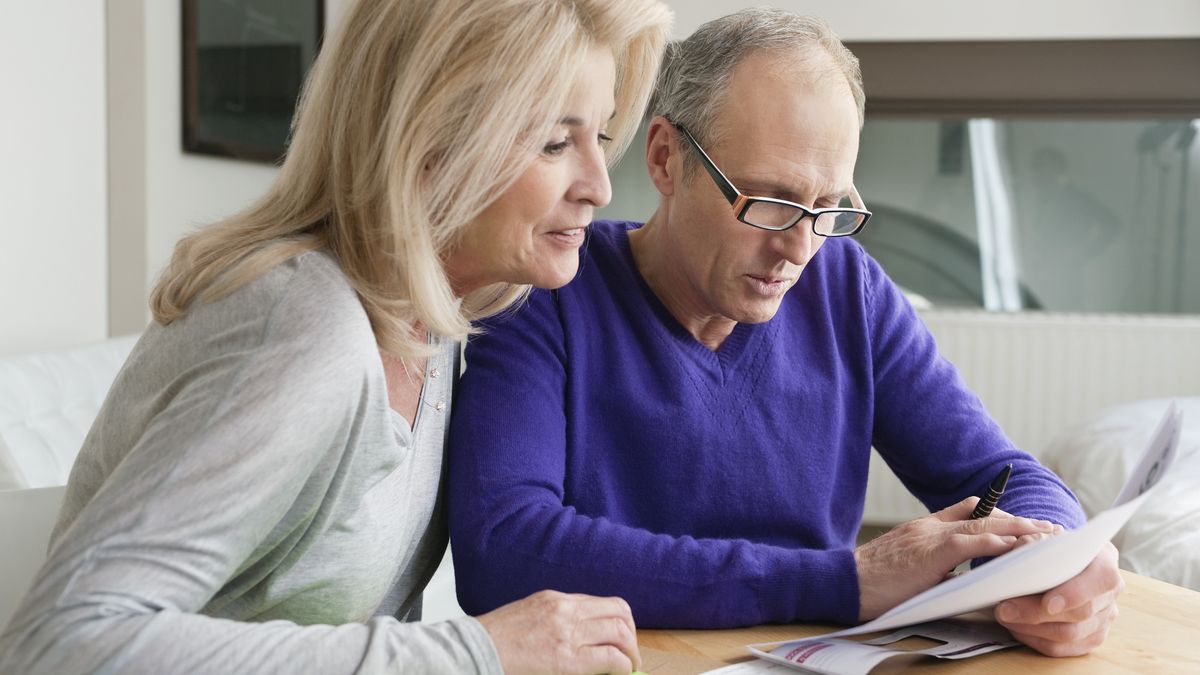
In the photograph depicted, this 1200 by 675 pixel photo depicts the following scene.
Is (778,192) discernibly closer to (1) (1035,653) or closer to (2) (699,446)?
(2) (699,446)

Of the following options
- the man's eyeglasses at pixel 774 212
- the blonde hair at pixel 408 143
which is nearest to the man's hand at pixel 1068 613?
the man's eyeglasses at pixel 774 212

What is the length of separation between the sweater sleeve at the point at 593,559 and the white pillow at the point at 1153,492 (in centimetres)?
105

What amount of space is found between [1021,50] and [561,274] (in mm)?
3036

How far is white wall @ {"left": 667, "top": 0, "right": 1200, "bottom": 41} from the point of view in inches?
142

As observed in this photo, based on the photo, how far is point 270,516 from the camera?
0.88 meters

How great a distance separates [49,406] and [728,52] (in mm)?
1345

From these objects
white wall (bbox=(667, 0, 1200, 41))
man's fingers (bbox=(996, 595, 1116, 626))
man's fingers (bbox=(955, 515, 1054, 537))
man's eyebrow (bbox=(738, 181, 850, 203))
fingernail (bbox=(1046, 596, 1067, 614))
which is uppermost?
white wall (bbox=(667, 0, 1200, 41))

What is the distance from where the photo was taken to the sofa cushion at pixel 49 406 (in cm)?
192

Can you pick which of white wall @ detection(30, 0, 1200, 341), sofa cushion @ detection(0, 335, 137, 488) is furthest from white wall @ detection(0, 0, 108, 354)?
sofa cushion @ detection(0, 335, 137, 488)

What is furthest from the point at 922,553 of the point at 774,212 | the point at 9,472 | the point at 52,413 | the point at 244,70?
the point at 244,70

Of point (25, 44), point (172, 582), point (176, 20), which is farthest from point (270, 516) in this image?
point (176, 20)

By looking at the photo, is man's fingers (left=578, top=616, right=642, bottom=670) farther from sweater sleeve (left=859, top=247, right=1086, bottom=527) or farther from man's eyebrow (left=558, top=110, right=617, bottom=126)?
sweater sleeve (left=859, top=247, right=1086, bottom=527)

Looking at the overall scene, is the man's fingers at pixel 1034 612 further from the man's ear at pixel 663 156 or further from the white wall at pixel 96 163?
the white wall at pixel 96 163

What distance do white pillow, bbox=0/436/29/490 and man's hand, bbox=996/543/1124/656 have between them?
1485 mm
